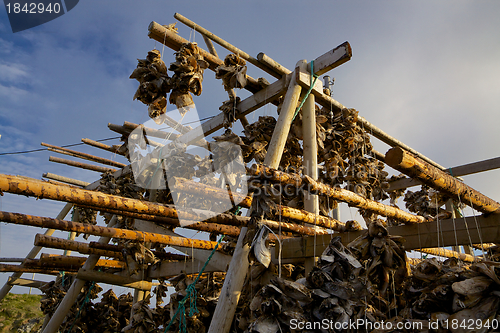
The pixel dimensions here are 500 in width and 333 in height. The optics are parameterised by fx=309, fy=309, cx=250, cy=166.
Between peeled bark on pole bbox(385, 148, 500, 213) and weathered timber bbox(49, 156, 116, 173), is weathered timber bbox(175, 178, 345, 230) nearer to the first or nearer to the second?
peeled bark on pole bbox(385, 148, 500, 213)

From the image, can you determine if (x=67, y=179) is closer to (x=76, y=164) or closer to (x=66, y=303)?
(x=76, y=164)

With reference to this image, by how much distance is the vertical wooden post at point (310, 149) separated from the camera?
3713 mm

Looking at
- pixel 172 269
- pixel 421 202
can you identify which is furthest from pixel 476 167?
pixel 172 269

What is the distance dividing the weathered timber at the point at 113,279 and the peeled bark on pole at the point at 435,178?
510 centimetres

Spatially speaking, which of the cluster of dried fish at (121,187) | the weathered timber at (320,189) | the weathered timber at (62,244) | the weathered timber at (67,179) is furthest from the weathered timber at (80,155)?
the weathered timber at (320,189)

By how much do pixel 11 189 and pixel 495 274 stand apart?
271cm

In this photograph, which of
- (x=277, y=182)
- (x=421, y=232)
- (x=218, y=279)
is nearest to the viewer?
(x=277, y=182)

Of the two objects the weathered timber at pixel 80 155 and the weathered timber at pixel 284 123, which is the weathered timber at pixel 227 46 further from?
the weathered timber at pixel 80 155

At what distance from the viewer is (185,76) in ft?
12.3

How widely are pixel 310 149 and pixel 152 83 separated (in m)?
2.20

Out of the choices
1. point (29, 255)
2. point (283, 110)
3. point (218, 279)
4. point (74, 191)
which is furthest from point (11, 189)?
point (29, 255)

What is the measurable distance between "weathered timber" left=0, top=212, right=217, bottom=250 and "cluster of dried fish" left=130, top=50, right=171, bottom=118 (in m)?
1.52

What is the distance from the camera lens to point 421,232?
237cm

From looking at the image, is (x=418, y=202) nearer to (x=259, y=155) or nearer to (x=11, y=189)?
(x=259, y=155)
